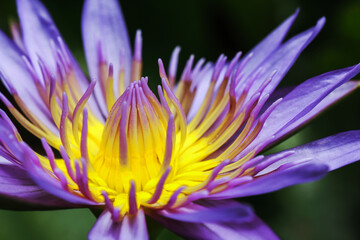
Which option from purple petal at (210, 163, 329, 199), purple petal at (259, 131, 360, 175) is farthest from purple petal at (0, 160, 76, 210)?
purple petal at (259, 131, 360, 175)

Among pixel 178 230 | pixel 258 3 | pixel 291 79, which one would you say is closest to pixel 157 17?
pixel 258 3

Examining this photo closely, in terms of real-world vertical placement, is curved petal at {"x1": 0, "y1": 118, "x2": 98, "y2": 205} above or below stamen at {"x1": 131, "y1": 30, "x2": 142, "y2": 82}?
below

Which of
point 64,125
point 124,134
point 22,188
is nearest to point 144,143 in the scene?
point 124,134

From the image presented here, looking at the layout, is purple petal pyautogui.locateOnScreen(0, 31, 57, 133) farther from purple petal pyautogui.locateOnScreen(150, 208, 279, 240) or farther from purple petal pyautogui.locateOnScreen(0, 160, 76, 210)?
purple petal pyautogui.locateOnScreen(150, 208, 279, 240)

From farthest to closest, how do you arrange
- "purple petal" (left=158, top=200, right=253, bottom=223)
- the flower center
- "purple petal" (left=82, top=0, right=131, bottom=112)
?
"purple petal" (left=82, top=0, right=131, bottom=112) → the flower center → "purple petal" (left=158, top=200, right=253, bottom=223)

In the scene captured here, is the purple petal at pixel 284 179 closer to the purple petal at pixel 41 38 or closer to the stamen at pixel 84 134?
the stamen at pixel 84 134
